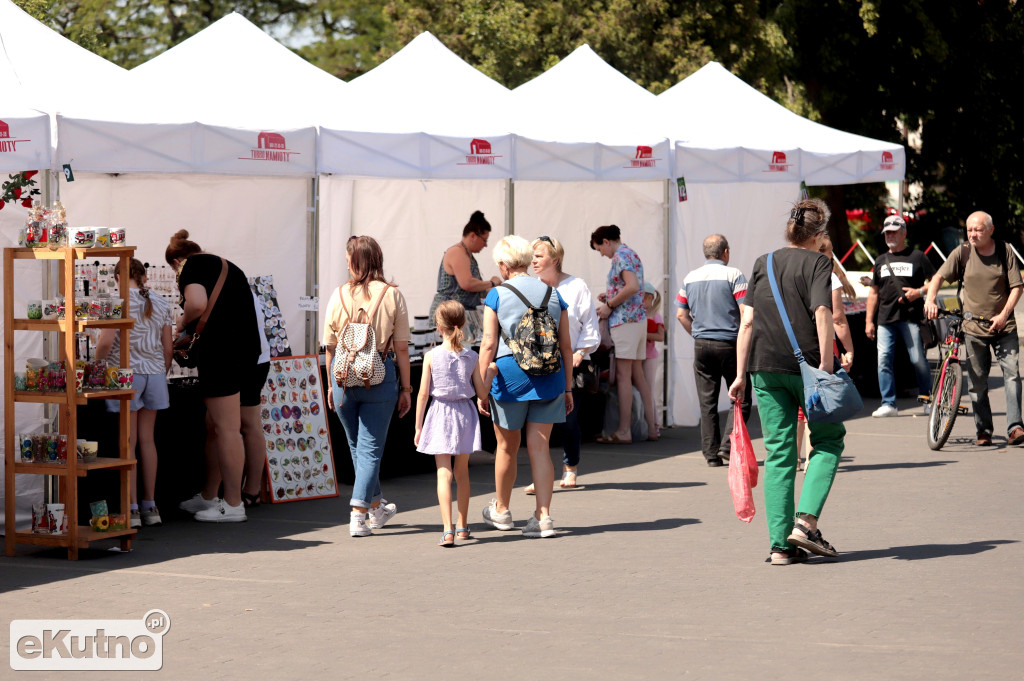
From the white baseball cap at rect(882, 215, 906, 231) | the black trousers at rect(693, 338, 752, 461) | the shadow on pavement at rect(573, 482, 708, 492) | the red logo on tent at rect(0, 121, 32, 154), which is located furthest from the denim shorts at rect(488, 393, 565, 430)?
the white baseball cap at rect(882, 215, 906, 231)

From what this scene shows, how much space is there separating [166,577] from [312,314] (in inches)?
153

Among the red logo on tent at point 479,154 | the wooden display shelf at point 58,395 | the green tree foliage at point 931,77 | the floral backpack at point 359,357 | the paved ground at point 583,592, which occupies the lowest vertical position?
the paved ground at point 583,592

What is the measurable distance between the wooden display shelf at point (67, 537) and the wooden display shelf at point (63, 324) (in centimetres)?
115

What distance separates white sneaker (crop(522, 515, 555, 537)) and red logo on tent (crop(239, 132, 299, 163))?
3275mm

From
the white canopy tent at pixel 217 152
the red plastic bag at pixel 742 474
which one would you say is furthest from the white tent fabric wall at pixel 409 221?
the red plastic bag at pixel 742 474

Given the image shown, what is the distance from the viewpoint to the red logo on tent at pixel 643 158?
507 inches

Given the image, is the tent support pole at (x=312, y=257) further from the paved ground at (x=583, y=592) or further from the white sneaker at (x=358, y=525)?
the white sneaker at (x=358, y=525)

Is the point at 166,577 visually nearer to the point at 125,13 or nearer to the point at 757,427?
the point at 757,427

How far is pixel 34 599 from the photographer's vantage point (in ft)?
22.7

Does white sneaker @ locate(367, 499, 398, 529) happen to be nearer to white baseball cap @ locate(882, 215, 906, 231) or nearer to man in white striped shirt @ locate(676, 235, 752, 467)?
man in white striped shirt @ locate(676, 235, 752, 467)

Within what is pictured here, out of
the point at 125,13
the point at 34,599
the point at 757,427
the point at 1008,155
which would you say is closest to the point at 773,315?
the point at 34,599

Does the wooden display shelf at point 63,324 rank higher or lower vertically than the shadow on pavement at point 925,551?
higher

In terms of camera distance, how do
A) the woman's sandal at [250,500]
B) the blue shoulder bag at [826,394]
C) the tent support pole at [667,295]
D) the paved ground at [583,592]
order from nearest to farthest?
the paved ground at [583,592] → the blue shoulder bag at [826,394] → the woman's sandal at [250,500] → the tent support pole at [667,295]

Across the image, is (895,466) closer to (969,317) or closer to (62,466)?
(969,317)
